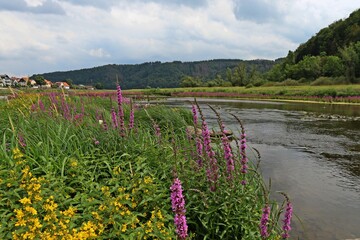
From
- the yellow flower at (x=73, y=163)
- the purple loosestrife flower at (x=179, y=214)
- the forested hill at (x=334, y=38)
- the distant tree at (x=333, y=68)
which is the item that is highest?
the forested hill at (x=334, y=38)

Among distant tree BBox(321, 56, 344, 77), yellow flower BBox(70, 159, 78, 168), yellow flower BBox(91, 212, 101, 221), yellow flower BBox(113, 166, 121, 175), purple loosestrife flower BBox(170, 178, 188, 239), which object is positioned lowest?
yellow flower BBox(91, 212, 101, 221)

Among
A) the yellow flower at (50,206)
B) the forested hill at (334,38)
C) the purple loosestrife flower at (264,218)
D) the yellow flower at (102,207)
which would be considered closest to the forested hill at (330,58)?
the forested hill at (334,38)

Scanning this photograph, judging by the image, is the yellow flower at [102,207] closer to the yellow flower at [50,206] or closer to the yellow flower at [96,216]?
the yellow flower at [96,216]

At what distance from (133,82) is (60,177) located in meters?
164

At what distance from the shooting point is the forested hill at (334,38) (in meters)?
97.2

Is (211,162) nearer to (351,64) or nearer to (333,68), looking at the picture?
Answer: (351,64)

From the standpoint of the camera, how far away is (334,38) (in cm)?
10519

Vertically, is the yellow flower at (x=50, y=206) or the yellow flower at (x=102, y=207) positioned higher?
the yellow flower at (x=50, y=206)

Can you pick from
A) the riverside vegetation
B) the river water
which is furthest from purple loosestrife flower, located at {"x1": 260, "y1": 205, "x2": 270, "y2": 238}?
the river water

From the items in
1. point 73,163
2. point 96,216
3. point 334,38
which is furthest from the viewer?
point 334,38

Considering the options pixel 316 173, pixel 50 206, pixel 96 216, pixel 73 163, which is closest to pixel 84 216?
pixel 96 216

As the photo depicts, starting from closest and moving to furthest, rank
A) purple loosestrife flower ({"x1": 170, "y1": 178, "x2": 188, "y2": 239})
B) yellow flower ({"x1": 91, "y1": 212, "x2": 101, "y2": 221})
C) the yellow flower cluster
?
1. purple loosestrife flower ({"x1": 170, "y1": 178, "x2": 188, "y2": 239})
2. the yellow flower cluster
3. yellow flower ({"x1": 91, "y1": 212, "x2": 101, "y2": 221})

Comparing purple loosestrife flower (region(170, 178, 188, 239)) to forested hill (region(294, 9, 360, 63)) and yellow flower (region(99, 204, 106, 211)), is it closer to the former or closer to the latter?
yellow flower (region(99, 204, 106, 211))

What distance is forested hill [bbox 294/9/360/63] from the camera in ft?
319
